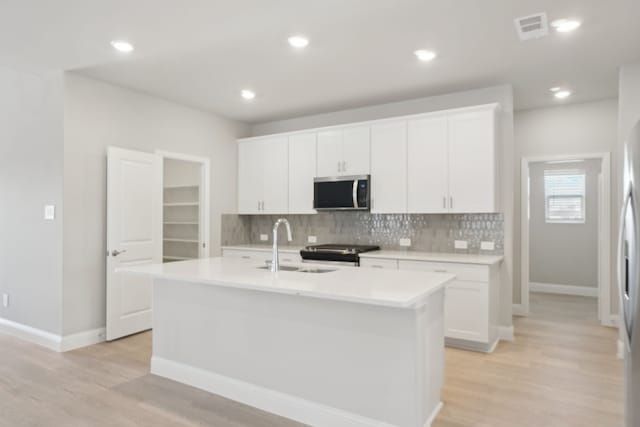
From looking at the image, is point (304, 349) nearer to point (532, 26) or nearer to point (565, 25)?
point (532, 26)

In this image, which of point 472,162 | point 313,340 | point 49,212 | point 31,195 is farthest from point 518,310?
point 31,195

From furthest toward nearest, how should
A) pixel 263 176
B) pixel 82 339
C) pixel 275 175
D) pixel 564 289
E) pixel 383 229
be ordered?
1. pixel 564 289
2. pixel 263 176
3. pixel 275 175
4. pixel 383 229
5. pixel 82 339

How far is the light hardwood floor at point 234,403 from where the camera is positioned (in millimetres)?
2498

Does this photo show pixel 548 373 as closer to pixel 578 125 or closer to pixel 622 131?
pixel 622 131

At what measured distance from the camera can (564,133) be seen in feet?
16.4

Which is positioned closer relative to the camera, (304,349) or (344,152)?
(304,349)

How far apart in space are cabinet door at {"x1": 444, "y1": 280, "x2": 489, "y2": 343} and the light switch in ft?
12.3

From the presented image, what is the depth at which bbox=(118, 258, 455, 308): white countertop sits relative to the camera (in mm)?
1960

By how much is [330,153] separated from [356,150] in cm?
36

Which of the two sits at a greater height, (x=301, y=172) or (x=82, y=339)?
(x=301, y=172)

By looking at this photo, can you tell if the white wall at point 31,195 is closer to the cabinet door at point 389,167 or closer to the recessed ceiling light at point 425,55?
the cabinet door at point 389,167

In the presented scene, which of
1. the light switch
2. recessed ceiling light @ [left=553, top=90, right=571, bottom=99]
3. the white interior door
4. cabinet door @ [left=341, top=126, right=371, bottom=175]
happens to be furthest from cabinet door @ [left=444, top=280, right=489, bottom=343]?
the light switch

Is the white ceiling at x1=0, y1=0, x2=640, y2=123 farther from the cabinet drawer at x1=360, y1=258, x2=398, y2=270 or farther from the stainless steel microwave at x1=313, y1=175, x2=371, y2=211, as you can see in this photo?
the cabinet drawer at x1=360, y1=258, x2=398, y2=270

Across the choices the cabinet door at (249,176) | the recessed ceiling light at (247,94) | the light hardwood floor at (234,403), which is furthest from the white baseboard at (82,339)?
the recessed ceiling light at (247,94)
